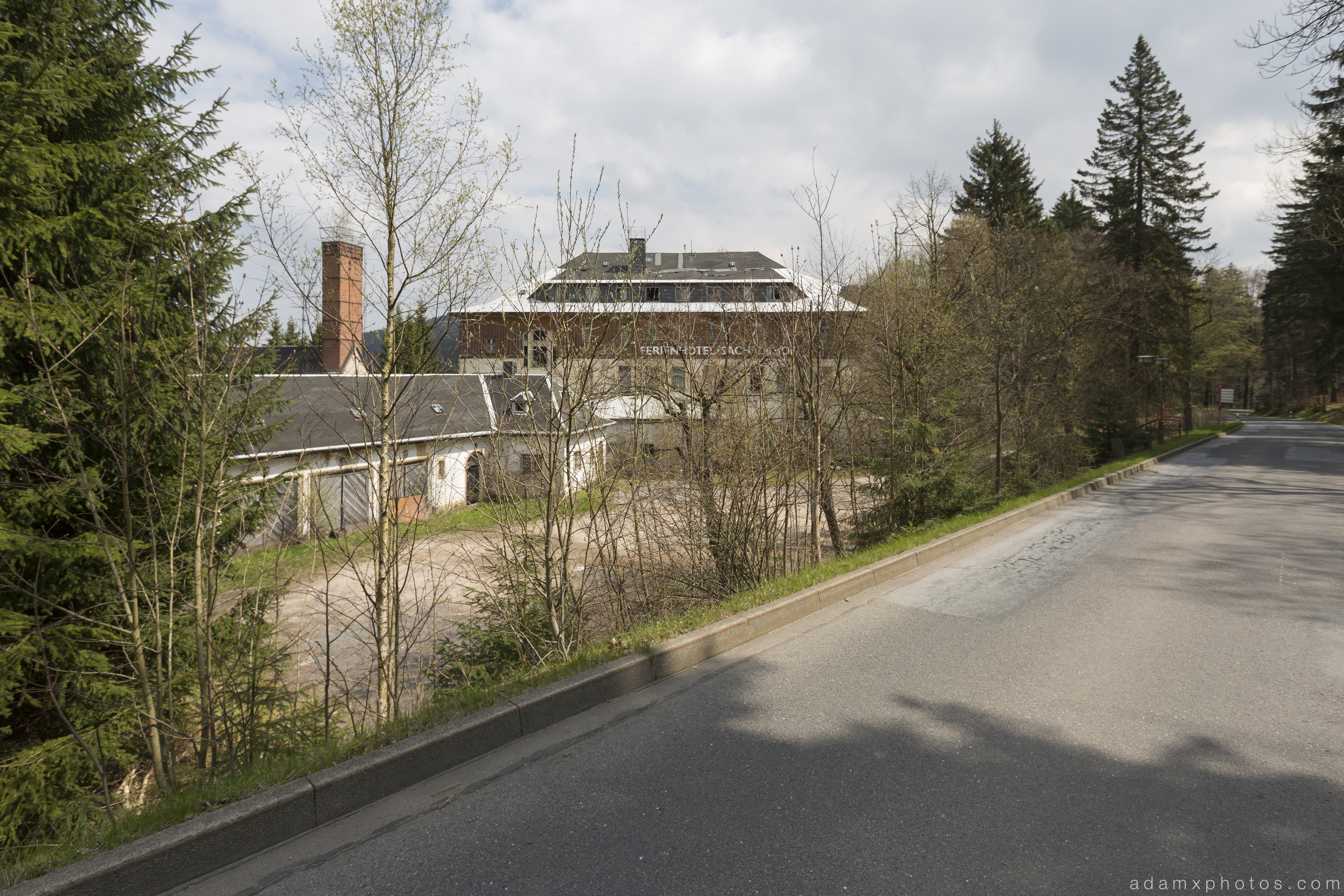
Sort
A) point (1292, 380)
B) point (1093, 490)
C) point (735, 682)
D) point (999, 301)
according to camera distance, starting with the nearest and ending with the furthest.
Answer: point (735, 682), point (999, 301), point (1093, 490), point (1292, 380)

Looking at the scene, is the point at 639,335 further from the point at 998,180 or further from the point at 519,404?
the point at 998,180

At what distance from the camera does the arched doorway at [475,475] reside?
6.56m

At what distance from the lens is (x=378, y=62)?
18.0 feet

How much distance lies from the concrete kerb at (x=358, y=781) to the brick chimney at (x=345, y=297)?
3079mm

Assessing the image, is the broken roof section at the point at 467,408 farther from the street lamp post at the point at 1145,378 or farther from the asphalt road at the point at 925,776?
the street lamp post at the point at 1145,378

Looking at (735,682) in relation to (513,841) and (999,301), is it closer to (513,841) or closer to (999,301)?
(513,841)

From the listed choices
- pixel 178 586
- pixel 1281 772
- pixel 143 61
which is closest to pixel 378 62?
pixel 143 61

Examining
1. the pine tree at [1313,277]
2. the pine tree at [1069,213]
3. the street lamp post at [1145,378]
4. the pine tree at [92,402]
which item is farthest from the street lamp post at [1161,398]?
the pine tree at [92,402]

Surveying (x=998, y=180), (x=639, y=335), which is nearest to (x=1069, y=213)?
(x=998, y=180)

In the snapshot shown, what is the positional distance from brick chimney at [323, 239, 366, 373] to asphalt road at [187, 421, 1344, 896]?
3488 mm

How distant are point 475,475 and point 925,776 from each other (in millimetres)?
4673

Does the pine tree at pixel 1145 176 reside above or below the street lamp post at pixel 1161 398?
above

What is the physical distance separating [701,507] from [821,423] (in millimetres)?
2173

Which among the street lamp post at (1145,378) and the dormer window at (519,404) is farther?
the street lamp post at (1145,378)
